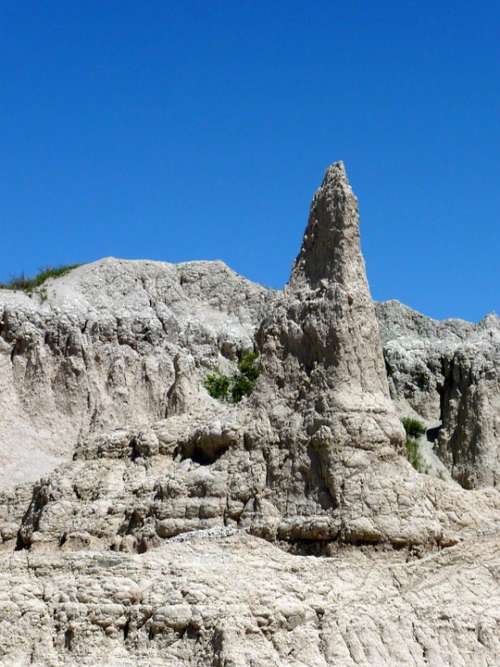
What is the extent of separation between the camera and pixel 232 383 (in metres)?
46.0

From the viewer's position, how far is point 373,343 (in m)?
25.7

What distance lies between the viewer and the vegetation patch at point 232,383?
147 feet

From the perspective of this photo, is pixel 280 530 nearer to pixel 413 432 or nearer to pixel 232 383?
pixel 232 383

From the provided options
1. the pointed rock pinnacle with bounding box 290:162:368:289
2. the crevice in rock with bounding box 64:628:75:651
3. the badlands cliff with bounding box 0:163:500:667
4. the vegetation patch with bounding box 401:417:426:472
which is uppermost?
the vegetation patch with bounding box 401:417:426:472

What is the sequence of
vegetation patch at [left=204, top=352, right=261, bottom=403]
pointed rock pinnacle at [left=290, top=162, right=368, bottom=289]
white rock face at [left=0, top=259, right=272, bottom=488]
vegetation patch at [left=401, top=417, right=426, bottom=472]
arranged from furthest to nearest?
vegetation patch at [left=401, top=417, right=426, bottom=472]
vegetation patch at [left=204, top=352, right=261, bottom=403]
white rock face at [left=0, top=259, right=272, bottom=488]
pointed rock pinnacle at [left=290, top=162, right=368, bottom=289]

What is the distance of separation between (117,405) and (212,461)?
1669cm

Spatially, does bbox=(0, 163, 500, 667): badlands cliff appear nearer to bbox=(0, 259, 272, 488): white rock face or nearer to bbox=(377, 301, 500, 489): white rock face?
bbox=(0, 259, 272, 488): white rock face

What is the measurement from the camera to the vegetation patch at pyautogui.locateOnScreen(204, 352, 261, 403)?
147 feet

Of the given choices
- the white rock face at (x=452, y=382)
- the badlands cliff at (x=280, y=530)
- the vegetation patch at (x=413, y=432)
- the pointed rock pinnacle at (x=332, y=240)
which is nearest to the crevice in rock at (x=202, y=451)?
the badlands cliff at (x=280, y=530)

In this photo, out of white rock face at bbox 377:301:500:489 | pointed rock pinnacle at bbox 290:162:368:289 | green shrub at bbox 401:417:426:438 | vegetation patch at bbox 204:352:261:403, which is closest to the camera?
pointed rock pinnacle at bbox 290:162:368:289

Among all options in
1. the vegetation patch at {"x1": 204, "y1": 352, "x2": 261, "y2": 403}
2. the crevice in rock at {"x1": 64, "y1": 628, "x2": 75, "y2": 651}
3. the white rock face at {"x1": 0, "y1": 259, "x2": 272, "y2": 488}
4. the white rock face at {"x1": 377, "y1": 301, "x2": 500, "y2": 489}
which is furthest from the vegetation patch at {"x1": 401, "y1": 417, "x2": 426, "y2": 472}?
the crevice in rock at {"x1": 64, "y1": 628, "x2": 75, "y2": 651}

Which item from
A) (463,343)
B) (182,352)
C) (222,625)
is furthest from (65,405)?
(222,625)

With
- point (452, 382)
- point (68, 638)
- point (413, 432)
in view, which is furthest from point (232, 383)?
point (68, 638)

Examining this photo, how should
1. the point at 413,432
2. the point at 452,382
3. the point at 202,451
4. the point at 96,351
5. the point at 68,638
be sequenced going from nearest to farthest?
the point at 68,638 → the point at 202,451 → the point at 96,351 → the point at 413,432 → the point at 452,382
